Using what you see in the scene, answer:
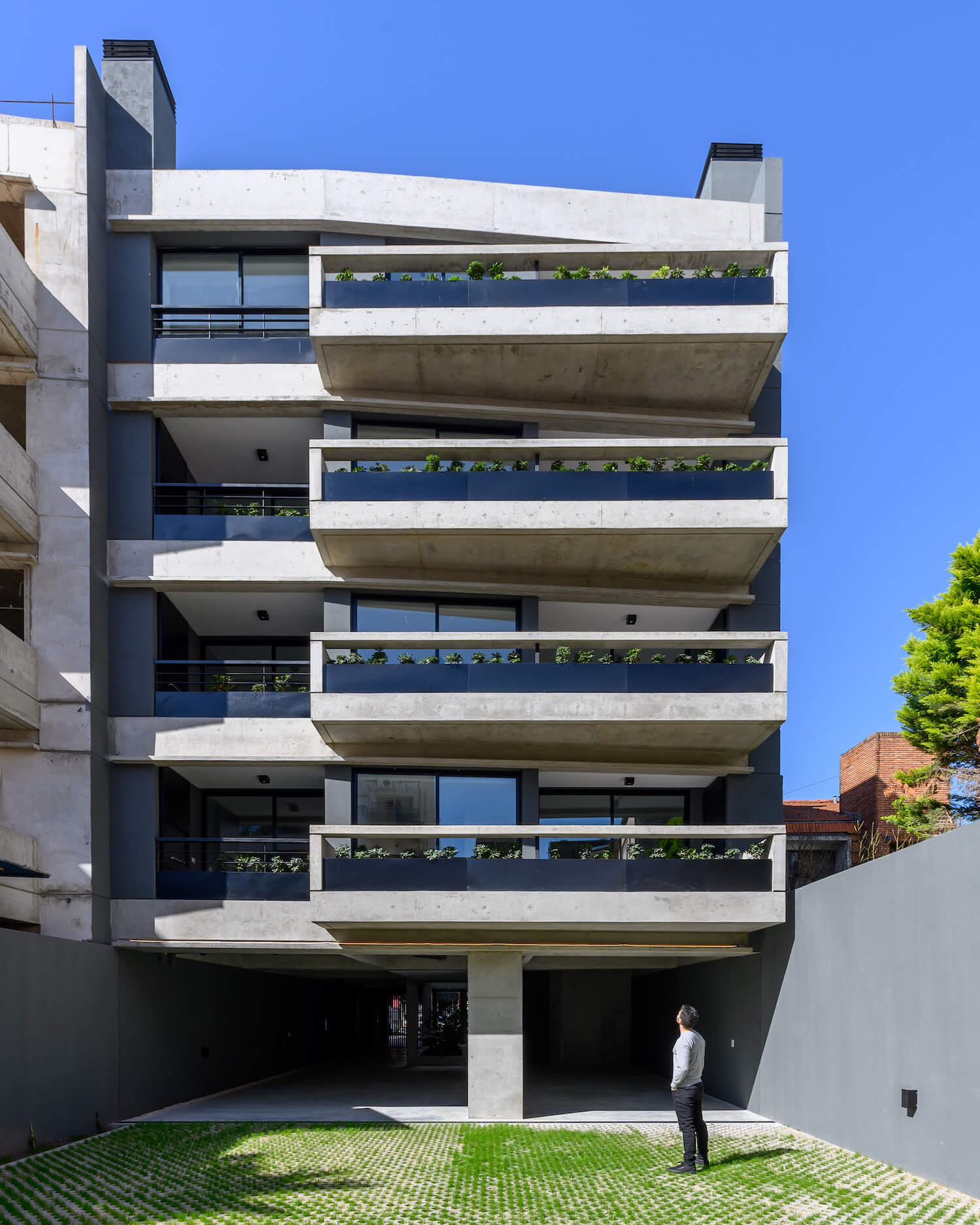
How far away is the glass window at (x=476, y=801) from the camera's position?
19.7 m

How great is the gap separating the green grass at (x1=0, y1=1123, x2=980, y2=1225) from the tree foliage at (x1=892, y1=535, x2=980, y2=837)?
8602mm

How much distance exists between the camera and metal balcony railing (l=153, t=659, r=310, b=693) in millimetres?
20203

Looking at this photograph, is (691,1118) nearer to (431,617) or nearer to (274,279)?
(431,617)

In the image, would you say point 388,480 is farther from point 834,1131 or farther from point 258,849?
A: point 834,1131

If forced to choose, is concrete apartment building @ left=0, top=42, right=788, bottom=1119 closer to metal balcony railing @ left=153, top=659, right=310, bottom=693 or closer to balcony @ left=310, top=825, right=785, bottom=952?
balcony @ left=310, top=825, right=785, bottom=952

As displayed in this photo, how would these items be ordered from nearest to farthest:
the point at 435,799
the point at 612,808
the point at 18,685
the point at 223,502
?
the point at 18,685 → the point at 435,799 → the point at 223,502 → the point at 612,808

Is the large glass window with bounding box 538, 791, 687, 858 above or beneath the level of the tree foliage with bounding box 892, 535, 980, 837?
beneath

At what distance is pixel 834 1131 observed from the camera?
48.5 feet

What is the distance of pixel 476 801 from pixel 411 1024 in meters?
13.3

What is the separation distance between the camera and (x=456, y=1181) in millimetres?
12609

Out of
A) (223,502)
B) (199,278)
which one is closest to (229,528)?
(223,502)

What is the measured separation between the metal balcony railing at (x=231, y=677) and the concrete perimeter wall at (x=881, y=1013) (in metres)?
9.91

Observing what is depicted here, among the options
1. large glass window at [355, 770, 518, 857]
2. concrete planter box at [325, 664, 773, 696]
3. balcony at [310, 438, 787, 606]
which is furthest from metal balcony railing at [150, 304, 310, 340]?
large glass window at [355, 770, 518, 857]

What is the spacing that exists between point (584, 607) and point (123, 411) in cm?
983
